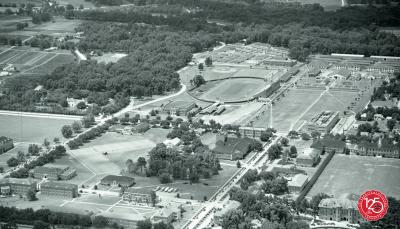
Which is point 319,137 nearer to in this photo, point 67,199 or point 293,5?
point 67,199

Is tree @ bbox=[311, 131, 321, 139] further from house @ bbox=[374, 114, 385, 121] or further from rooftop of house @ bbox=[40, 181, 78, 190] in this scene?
rooftop of house @ bbox=[40, 181, 78, 190]

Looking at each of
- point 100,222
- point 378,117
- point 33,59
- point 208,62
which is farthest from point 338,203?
point 33,59

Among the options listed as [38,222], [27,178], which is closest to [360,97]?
[27,178]

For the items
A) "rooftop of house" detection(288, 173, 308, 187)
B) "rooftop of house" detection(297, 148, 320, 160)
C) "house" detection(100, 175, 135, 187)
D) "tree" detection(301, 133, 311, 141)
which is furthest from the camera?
"tree" detection(301, 133, 311, 141)

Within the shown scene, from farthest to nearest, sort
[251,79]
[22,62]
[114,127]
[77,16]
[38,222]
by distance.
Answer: [77,16]
[22,62]
[251,79]
[114,127]
[38,222]

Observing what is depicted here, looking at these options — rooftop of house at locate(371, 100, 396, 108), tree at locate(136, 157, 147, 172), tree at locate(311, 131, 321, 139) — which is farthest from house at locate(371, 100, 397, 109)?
tree at locate(136, 157, 147, 172)

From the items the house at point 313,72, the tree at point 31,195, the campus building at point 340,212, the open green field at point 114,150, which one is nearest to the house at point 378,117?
the house at point 313,72

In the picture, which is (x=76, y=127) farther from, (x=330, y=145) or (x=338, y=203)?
(x=338, y=203)
